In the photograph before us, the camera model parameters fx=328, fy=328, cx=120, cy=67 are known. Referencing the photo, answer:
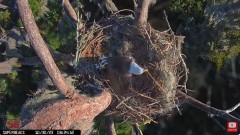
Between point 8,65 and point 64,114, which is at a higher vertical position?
point 8,65

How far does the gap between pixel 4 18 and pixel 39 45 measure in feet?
8.52

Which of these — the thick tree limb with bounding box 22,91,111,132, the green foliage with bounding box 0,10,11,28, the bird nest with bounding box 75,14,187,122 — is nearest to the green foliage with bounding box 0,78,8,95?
the green foliage with bounding box 0,10,11,28

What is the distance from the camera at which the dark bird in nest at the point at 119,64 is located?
467 cm

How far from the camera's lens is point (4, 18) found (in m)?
5.77

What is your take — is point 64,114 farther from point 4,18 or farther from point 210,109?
point 4,18

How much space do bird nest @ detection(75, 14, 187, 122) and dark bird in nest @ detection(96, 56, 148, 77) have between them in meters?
0.08

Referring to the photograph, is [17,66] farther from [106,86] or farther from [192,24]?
[192,24]

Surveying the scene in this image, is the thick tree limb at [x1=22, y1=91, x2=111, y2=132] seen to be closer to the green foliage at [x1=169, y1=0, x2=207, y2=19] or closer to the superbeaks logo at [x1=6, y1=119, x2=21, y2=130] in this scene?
the superbeaks logo at [x1=6, y1=119, x2=21, y2=130]

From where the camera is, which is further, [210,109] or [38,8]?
[38,8]

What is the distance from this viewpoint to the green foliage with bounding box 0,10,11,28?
574 centimetres

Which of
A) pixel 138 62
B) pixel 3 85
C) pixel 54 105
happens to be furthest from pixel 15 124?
pixel 138 62

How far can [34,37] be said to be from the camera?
3.50m

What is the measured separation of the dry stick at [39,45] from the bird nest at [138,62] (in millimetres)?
941

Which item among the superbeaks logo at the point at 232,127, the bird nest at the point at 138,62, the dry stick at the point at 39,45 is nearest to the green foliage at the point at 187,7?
the bird nest at the point at 138,62
